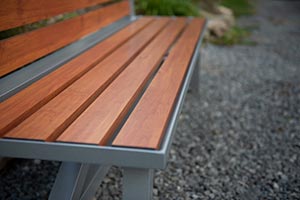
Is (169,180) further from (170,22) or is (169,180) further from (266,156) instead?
(170,22)

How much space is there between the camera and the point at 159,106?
1444mm

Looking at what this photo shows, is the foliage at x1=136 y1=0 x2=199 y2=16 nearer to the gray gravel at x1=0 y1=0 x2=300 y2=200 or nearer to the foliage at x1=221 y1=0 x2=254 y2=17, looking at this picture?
the gray gravel at x1=0 y1=0 x2=300 y2=200

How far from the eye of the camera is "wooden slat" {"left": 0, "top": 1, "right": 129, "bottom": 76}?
1.64 m

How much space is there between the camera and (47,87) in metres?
1.63

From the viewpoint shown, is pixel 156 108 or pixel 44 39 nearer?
pixel 156 108

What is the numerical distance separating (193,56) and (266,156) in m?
0.84

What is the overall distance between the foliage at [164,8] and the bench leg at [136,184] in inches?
172

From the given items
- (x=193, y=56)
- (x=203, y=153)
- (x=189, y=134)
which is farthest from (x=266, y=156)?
(x=193, y=56)

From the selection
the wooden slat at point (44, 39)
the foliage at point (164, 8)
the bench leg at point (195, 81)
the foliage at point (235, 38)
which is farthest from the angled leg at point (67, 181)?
the foliage at point (235, 38)

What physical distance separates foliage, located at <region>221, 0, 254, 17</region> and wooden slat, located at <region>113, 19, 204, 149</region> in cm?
696

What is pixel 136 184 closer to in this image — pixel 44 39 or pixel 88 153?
pixel 88 153

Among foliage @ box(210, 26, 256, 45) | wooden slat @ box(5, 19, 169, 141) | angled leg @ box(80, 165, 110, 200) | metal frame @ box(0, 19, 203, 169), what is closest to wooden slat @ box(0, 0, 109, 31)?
wooden slat @ box(5, 19, 169, 141)

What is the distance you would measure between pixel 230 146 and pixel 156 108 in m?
1.31

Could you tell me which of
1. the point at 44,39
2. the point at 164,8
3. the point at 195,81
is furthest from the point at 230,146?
the point at 164,8
